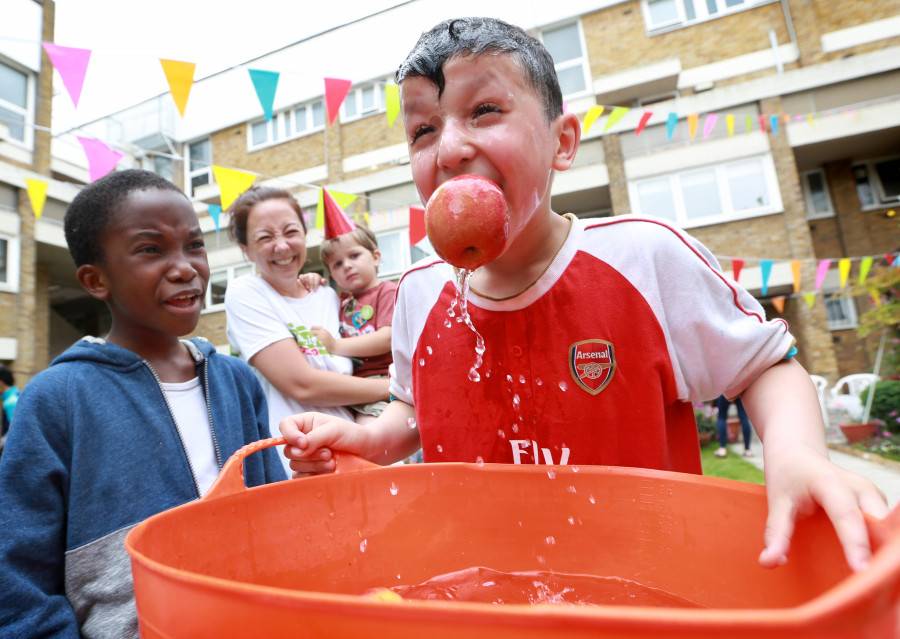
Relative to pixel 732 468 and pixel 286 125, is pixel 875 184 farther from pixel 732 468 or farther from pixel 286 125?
pixel 286 125

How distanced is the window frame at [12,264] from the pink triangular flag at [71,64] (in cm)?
924

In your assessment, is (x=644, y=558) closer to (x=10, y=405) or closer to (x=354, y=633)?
(x=354, y=633)

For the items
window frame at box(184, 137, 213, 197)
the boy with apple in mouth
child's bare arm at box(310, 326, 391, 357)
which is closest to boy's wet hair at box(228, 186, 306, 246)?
child's bare arm at box(310, 326, 391, 357)

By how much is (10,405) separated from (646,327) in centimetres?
597

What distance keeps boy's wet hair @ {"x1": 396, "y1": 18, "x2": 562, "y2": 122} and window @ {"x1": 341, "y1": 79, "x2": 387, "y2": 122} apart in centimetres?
1353

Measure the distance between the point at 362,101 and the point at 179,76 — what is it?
11023mm

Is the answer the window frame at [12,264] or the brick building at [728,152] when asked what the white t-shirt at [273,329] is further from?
the window frame at [12,264]

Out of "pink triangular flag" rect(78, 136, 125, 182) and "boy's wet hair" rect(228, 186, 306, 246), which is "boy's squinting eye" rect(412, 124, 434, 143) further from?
"pink triangular flag" rect(78, 136, 125, 182)

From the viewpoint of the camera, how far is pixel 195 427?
1298 millimetres

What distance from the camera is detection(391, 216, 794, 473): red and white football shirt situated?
1.01m

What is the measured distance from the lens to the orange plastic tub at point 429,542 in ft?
1.20

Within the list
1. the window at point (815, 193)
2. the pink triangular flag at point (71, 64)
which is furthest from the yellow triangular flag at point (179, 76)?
the window at point (815, 193)

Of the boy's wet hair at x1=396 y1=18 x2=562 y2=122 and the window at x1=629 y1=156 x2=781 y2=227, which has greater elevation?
the window at x1=629 y1=156 x2=781 y2=227

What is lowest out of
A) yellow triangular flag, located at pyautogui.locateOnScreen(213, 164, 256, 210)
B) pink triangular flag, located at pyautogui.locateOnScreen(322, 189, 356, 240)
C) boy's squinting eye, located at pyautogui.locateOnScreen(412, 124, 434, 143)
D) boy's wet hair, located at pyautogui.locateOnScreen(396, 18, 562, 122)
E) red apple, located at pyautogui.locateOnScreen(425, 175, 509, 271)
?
red apple, located at pyautogui.locateOnScreen(425, 175, 509, 271)
